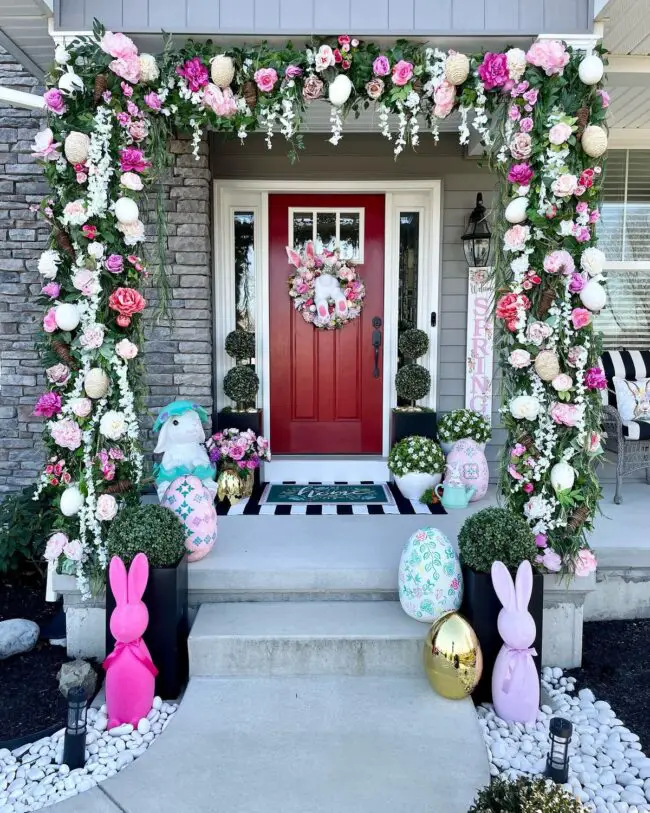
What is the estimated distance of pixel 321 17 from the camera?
2.87 m

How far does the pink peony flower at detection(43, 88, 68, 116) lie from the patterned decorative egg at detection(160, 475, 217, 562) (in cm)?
172

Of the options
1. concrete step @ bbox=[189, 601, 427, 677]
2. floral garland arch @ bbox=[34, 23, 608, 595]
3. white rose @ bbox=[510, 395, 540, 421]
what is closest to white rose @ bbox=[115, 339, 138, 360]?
floral garland arch @ bbox=[34, 23, 608, 595]

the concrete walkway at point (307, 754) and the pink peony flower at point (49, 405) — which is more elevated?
the pink peony flower at point (49, 405)

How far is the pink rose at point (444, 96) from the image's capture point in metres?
2.86

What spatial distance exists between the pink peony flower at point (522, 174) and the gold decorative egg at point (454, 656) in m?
1.84

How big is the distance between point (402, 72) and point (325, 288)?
2.22 meters

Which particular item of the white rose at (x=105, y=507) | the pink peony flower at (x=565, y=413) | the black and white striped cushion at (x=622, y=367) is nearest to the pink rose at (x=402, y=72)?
the pink peony flower at (x=565, y=413)

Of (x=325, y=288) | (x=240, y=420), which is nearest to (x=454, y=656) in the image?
(x=240, y=420)

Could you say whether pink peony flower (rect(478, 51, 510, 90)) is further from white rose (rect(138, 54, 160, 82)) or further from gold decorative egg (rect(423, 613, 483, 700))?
gold decorative egg (rect(423, 613, 483, 700))

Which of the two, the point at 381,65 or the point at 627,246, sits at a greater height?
the point at 381,65

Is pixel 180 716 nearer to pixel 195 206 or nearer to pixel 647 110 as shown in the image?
pixel 195 206

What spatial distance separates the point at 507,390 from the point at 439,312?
79.9 inches

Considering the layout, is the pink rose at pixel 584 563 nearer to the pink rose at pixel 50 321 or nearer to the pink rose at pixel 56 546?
the pink rose at pixel 56 546

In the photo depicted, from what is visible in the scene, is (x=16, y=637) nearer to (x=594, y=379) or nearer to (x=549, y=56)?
(x=594, y=379)
